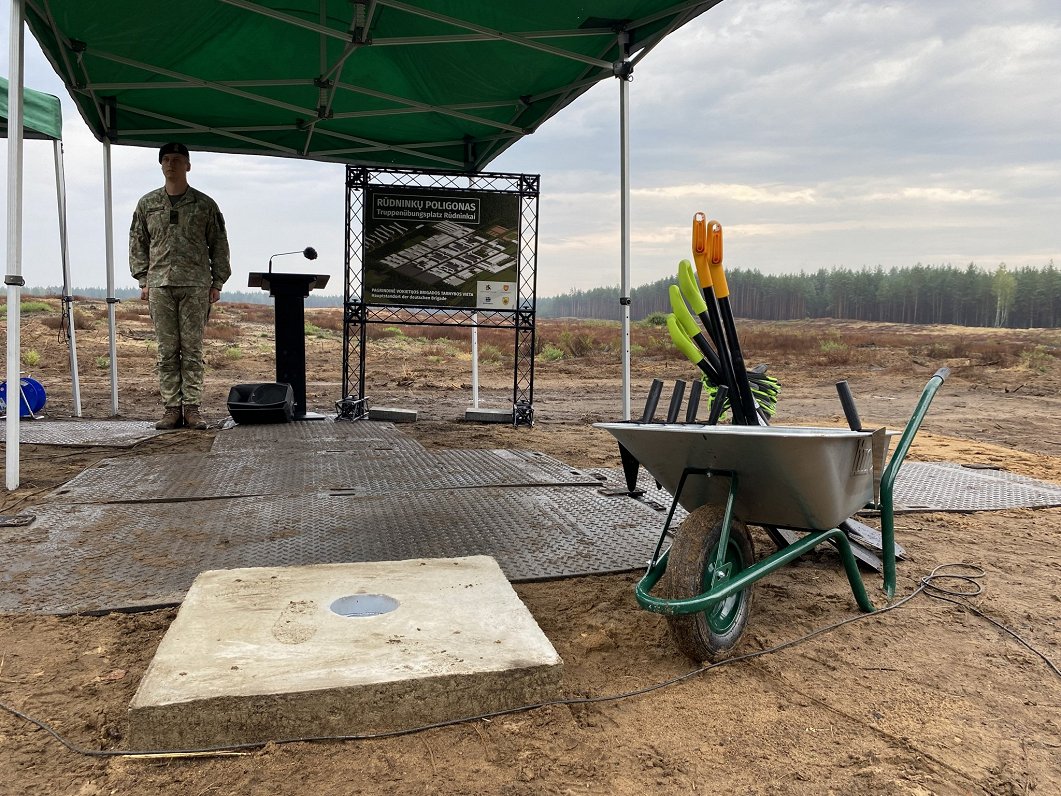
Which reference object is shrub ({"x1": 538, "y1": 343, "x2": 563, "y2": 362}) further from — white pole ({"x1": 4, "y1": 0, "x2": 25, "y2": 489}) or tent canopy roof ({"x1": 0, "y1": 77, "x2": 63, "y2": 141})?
white pole ({"x1": 4, "y1": 0, "x2": 25, "y2": 489})

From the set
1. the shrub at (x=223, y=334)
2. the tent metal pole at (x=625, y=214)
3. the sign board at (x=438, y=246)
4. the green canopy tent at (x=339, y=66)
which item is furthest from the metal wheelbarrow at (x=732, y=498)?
the shrub at (x=223, y=334)

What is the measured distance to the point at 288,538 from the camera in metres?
3.45

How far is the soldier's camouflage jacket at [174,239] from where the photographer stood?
257 inches

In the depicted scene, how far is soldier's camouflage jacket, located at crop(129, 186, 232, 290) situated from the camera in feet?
21.4

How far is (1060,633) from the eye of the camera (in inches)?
107

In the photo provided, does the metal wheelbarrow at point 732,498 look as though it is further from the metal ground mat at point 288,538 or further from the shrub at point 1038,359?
the shrub at point 1038,359

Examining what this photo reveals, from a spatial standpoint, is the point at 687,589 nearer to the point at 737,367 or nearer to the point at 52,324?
the point at 737,367

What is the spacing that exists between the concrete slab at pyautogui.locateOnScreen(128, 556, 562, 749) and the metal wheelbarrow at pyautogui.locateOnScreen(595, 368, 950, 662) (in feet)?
1.52

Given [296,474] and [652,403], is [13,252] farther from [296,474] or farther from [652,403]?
[652,403]

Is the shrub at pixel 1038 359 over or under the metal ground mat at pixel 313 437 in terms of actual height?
over

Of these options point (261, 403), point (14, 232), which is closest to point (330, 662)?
point (14, 232)

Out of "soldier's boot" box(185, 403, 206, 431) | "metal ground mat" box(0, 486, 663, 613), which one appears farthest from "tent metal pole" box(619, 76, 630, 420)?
"soldier's boot" box(185, 403, 206, 431)

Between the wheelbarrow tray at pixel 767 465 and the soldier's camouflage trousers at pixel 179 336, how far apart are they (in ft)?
17.5

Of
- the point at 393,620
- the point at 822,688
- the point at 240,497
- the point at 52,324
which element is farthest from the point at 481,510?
the point at 52,324
